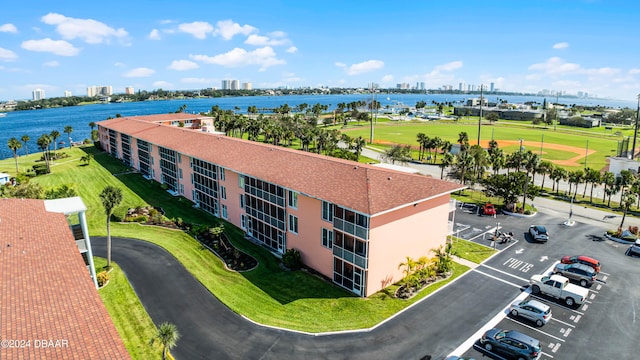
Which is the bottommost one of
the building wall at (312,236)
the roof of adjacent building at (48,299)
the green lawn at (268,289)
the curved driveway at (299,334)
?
the curved driveway at (299,334)

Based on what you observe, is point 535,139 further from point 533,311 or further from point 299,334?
point 299,334

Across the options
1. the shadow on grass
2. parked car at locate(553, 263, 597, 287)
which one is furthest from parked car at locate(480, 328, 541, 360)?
parked car at locate(553, 263, 597, 287)

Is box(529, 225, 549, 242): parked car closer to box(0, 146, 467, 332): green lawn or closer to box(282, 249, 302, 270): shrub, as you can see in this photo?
box(0, 146, 467, 332): green lawn

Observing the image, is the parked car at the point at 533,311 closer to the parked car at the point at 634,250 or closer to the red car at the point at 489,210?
the parked car at the point at 634,250

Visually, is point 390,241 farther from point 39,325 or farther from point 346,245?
point 39,325

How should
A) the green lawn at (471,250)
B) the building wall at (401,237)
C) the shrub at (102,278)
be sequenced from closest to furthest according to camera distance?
the building wall at (401,237) → the shrub at (102,278) → the green lawn at (471,250)

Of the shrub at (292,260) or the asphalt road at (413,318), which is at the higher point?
the shrub at (292,260)

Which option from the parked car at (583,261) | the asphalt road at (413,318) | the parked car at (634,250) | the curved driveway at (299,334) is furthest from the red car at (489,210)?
the curved driveway at (299,334)
